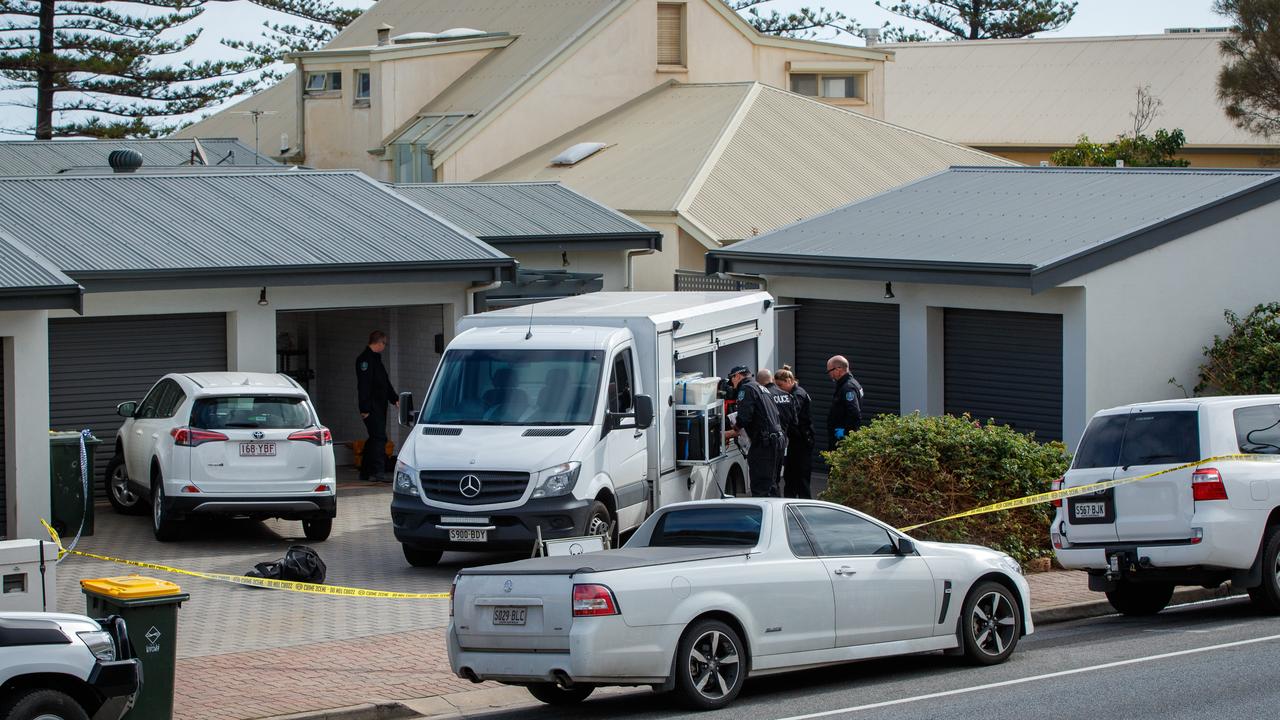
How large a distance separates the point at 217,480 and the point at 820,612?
26.8 ft

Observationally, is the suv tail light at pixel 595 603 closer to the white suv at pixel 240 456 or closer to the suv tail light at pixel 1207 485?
the suv tail light at pixel 1207 485

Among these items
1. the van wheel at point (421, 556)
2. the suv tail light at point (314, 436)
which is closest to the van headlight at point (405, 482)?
the van wheel at point (421, 556)

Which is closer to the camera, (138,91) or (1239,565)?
(1239,565)

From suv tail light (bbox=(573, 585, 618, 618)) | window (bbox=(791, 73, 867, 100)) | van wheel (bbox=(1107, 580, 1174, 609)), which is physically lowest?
van wheel (bbox=(1107, 580, 1174, 609))

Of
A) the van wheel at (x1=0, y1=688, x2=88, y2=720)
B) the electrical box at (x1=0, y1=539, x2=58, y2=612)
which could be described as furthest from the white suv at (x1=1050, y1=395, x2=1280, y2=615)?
the van wheel at (x1=0, y1=688, x2=88, y2=720)

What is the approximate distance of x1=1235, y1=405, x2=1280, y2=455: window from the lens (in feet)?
47.6

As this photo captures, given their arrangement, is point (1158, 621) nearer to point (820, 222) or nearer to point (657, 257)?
point (820, 222)

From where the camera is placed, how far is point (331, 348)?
26734 millimetres

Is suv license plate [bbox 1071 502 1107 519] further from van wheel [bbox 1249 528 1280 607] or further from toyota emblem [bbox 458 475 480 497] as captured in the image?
toyota emblem [bbox 458 475 480 497]

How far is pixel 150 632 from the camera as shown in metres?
10.8

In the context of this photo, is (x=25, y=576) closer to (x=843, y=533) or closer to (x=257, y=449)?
(x=843, y=533)

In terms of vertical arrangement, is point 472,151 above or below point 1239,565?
above

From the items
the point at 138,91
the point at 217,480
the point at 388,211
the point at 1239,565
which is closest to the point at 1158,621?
the point at 1239,565

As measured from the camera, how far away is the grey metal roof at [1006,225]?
67.0 feet
